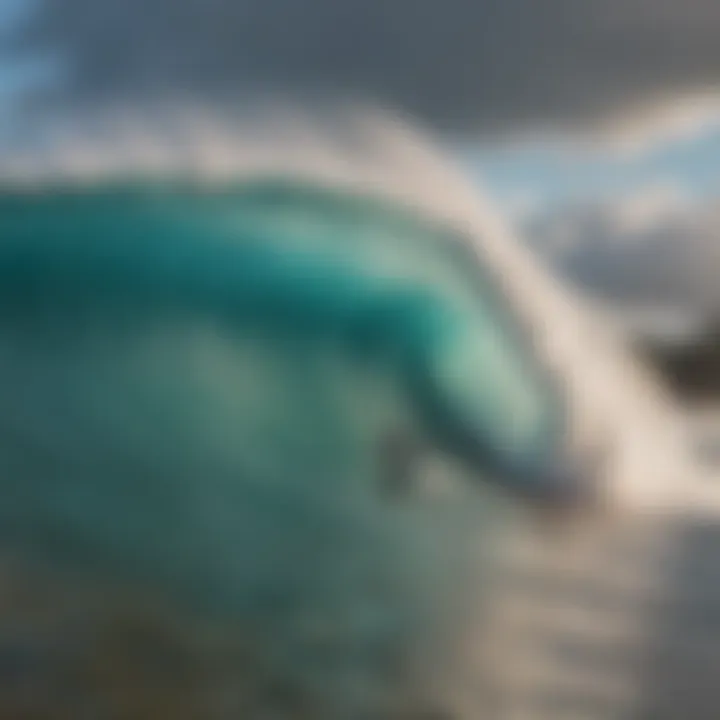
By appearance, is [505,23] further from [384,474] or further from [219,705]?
[219,705]

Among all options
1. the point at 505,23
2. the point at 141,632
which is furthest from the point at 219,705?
the point at 505,23

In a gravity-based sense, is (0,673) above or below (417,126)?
below

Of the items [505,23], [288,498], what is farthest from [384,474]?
[505,23]

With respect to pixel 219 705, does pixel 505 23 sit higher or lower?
higher

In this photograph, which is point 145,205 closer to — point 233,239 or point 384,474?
point 233,239

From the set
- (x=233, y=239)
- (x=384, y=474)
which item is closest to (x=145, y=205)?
(x=233, y=239)
